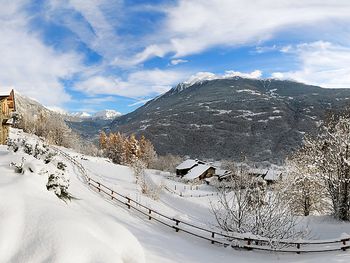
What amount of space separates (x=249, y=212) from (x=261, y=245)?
7.13 feet

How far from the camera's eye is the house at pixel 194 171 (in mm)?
88938

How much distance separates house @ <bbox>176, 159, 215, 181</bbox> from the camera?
88938mm

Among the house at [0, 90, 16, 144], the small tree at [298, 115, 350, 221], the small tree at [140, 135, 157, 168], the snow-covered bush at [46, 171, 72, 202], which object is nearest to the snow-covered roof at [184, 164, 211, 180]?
the small tree at [140, 135, 157, 168]

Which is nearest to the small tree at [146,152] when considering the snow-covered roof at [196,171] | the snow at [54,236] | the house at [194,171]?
the house at [194,171]

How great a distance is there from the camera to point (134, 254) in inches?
326

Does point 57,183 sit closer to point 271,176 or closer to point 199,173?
point 271,176

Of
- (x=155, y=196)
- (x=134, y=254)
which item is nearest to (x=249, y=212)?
(x=134, y=254)

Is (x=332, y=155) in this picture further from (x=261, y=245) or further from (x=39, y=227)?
(x=39, y=227)

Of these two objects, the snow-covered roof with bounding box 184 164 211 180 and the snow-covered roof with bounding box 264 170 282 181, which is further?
the snow-covered roof with bounding box 184 164 211 180

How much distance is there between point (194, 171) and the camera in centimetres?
9200

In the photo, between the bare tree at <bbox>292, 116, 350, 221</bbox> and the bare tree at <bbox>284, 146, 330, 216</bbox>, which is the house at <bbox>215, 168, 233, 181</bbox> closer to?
the bare tree at <bbox>284, 146, 330, 216</bbox>

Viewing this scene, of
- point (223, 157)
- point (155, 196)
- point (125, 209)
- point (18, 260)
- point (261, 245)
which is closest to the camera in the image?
point (18, 260)

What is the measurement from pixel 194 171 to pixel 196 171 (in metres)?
0.55

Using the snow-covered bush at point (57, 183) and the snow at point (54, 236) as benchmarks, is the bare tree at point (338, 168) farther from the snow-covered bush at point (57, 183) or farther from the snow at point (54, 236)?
the snow at point (54, 236)
